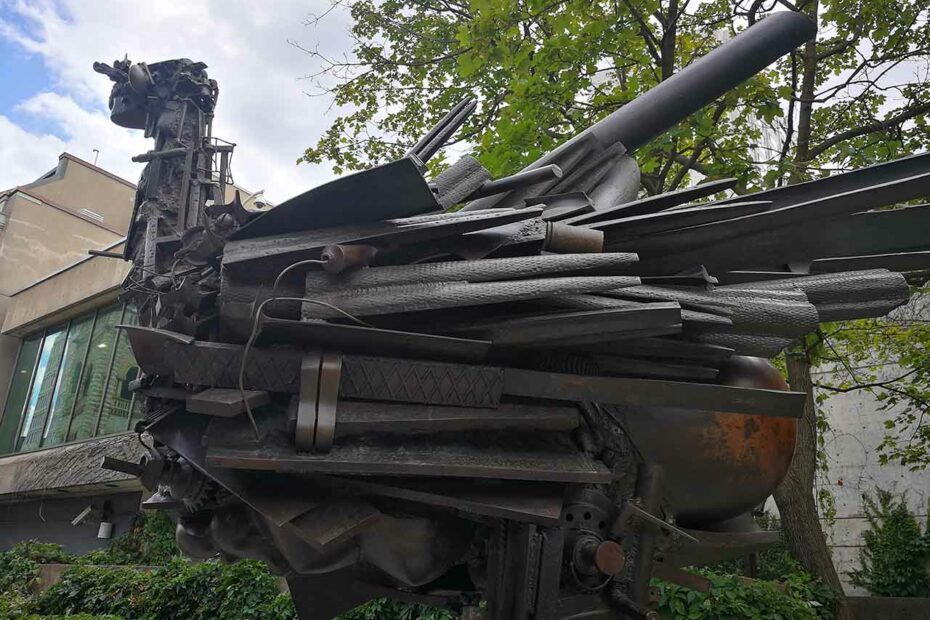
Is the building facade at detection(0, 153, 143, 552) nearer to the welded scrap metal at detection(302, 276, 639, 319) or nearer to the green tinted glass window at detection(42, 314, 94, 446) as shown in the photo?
the green tinted glass window at detection(42, 314, 94, 446)

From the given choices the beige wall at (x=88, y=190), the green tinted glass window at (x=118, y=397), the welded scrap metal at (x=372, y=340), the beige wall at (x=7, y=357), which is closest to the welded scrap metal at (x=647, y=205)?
the welded scrap metal at (x=372, y=340)

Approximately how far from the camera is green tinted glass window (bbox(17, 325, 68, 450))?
18.2 m

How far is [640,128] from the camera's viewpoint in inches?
158

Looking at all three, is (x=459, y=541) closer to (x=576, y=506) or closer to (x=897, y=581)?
(x=576, y=506)

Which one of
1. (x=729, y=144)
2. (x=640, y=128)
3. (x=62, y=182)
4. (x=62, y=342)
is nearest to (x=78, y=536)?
(x=62, y=342)

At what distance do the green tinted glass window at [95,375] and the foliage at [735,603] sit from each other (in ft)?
44.2

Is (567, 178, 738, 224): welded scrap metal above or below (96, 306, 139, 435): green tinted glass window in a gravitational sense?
above

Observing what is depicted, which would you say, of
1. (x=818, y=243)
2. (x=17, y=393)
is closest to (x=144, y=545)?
(x=17, y=393)

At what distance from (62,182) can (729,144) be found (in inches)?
815

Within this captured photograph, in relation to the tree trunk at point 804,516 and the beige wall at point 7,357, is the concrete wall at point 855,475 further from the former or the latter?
the beige wall at point 7,357

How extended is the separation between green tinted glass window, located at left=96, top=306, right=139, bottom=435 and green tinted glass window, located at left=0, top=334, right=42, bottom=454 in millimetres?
4966

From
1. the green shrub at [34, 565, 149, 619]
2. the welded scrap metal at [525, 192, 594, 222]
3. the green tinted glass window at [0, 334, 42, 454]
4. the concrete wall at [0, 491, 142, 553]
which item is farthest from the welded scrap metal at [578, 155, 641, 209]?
the green tinted glass window at [0, 334, 42, 454]

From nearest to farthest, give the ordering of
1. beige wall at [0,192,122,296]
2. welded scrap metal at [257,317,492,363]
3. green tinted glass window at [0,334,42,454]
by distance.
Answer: welded scrap metal at [257,317,492,363] → green tinted glass window at [0,334,42,454] → beige wall at [0,192,122,296]

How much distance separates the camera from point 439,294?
241 cm
